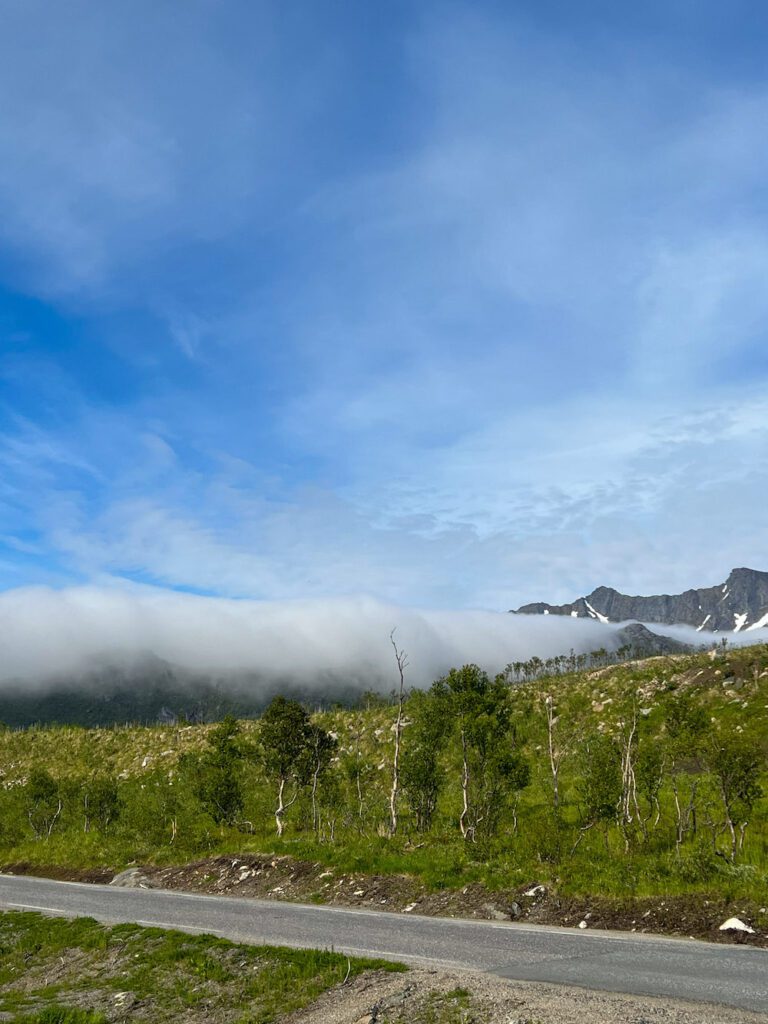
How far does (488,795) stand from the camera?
3616 centimetres

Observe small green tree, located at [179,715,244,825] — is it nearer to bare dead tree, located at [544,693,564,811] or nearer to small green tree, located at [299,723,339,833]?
small green tree, located at [299,723,339,833]

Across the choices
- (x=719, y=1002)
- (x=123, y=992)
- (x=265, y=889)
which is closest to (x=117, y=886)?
(x=265, y=889)

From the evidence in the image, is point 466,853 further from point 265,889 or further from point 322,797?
point 322,797

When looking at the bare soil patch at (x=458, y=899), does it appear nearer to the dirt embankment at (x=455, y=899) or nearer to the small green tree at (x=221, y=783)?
the dirt embankment at (x=455, y=899)

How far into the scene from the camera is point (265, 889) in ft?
89.8

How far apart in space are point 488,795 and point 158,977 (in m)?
Result: 23.8

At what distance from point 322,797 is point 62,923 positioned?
2539 cm

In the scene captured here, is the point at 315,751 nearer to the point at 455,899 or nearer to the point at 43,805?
the point at 455,899

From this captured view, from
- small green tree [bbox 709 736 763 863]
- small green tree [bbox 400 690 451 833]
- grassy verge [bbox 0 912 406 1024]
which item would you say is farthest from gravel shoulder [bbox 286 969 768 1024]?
small green tree [bbox 400 690 451 833]

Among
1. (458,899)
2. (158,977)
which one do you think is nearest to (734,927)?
(458,899)

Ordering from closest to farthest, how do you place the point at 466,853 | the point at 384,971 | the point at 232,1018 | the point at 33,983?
the point at 232,1018, the point at 384,971, the point at 33,983, the point at 466,853

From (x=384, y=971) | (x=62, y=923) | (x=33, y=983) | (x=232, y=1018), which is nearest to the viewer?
(x=232, y=1018)

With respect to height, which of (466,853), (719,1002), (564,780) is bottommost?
(564,780)

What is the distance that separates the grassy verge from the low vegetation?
9137 mm
